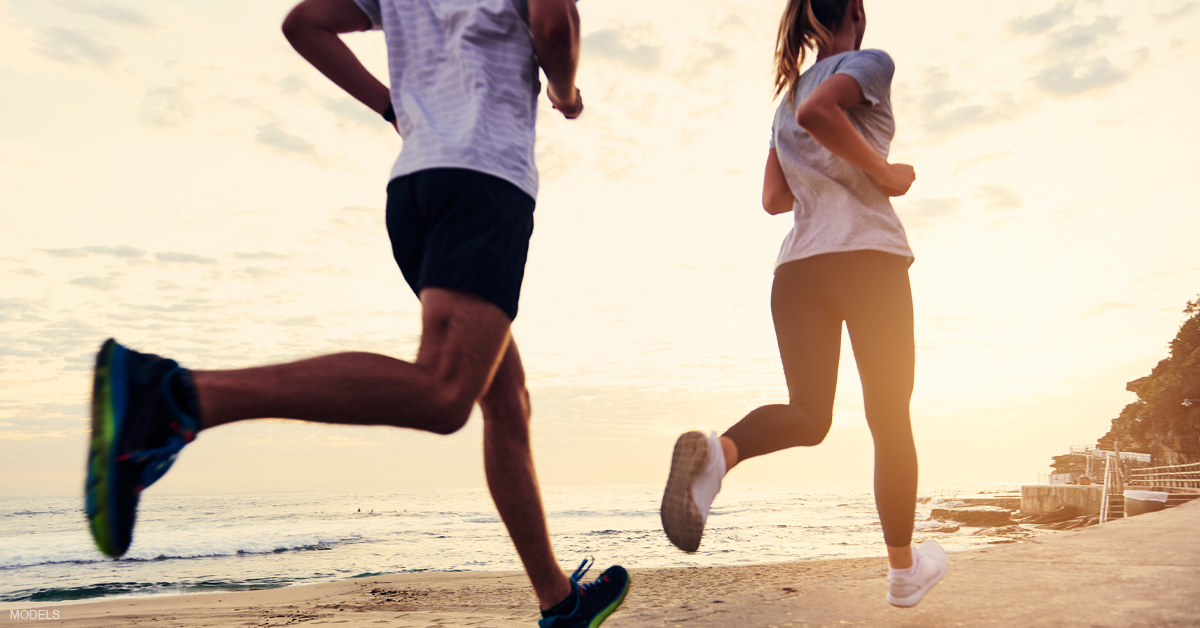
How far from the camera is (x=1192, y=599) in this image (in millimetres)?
2064

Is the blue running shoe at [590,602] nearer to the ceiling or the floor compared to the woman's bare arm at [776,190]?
nearer to the floor

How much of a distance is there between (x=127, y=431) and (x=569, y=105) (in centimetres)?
127

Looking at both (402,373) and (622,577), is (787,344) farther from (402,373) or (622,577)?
(402,373)

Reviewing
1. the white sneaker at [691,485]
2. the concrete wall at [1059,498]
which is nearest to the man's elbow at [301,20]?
the white sneaker at [691,485]

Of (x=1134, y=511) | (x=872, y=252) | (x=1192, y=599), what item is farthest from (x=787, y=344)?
(x=1134, y=511)

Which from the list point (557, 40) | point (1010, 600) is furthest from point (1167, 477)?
point (557, 40)

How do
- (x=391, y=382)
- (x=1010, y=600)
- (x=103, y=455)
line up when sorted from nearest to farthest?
1. (x=103, y=455)
2. (x=391, y=382)
3. (x=1010, y=600)

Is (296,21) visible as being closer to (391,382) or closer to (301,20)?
(301,20)

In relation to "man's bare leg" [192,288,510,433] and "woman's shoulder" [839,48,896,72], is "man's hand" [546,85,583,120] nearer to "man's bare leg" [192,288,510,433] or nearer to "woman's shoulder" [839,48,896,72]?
"man's bare leg" [192,288,510,433]

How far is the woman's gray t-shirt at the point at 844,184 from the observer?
1.97 meters

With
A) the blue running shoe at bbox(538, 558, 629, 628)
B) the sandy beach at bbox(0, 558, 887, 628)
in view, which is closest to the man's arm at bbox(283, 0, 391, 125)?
the blue running shoe at bbox(538, 558, 629, 628)

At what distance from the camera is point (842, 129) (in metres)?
1.87

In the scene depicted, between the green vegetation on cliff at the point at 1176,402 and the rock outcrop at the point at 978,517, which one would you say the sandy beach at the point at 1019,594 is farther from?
the green vegetation on cliff at the point at 1176,402

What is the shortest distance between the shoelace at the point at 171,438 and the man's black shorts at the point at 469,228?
1.58 ft
